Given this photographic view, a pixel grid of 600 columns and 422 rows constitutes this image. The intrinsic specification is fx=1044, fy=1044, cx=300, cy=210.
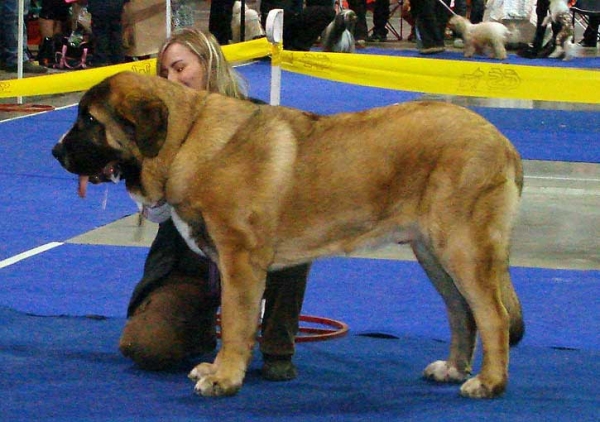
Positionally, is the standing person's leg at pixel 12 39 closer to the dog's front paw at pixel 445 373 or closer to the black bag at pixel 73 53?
the black bag at pixel 73 53

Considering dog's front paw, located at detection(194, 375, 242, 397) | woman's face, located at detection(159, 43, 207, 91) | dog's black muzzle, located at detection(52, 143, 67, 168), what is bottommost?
dog's front paw, located at detection(194, 375, 242, 397)

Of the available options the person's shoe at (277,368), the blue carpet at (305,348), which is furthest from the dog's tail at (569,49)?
the person's shoe at (277,368)

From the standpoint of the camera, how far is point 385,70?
7422 millimetres

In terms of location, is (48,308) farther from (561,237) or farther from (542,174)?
(542,174)

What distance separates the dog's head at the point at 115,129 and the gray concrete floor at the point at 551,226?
1989 millimetres

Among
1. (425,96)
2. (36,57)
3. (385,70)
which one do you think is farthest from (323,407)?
(36,57)

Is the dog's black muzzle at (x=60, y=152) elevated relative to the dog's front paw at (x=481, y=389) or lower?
elevated

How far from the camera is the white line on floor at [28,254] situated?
558 cm

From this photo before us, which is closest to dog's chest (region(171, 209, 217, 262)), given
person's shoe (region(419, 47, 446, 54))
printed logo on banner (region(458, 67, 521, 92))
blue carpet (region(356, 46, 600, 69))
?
printed logo on banner (region(458, 67, 521, 92))

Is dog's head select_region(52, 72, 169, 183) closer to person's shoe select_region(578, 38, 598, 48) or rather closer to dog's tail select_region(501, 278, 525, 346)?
dog's tail select_region(501, 278, 525, 346)

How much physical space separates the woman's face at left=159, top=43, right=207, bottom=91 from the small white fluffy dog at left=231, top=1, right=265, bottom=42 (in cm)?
1207

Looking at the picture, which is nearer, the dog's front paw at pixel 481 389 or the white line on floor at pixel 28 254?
the dog's front paw at pixel 481 389

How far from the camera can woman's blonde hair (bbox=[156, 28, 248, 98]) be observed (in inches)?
158

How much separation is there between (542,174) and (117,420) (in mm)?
5598
